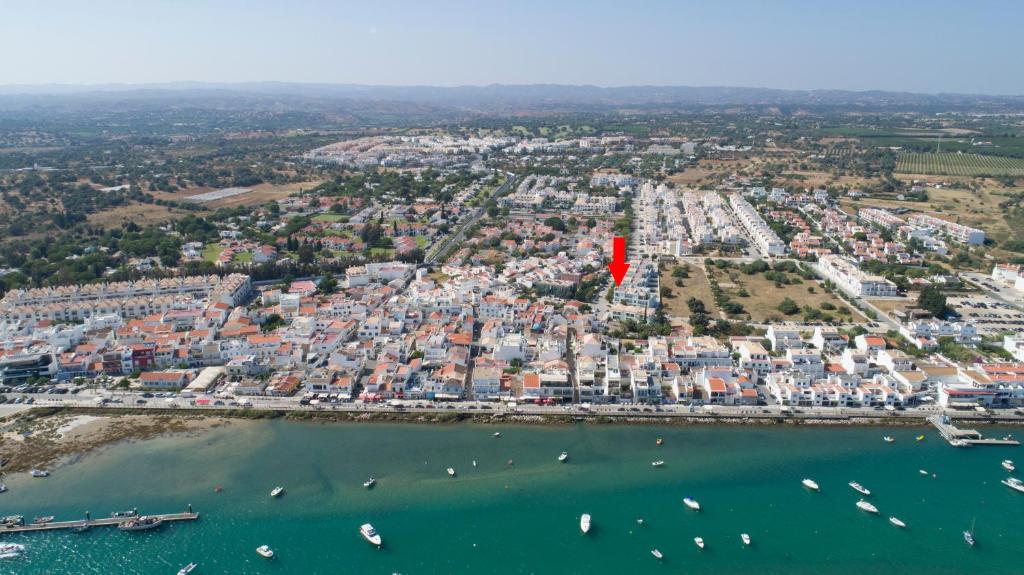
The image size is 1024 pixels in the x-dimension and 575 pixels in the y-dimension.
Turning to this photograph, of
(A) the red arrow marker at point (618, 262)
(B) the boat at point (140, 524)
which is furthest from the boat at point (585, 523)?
(A) the red arrow marker at point (618, 262)

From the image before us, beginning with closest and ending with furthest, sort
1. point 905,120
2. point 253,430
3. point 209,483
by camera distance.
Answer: point 209,483, point 253,430, point 905,120

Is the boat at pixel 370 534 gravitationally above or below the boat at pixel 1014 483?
below

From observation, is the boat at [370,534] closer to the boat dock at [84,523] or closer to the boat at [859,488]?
the boat dock at [84,523]

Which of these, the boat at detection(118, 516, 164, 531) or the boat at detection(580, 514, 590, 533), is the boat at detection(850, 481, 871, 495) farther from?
the boat at detection(118, 516, 164, 531)

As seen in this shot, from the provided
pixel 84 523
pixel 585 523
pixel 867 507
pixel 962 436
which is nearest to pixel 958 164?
pixel 962 436

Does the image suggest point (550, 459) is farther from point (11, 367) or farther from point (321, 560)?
point (11, 367)

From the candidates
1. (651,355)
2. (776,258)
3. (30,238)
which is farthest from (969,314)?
(30,238)
